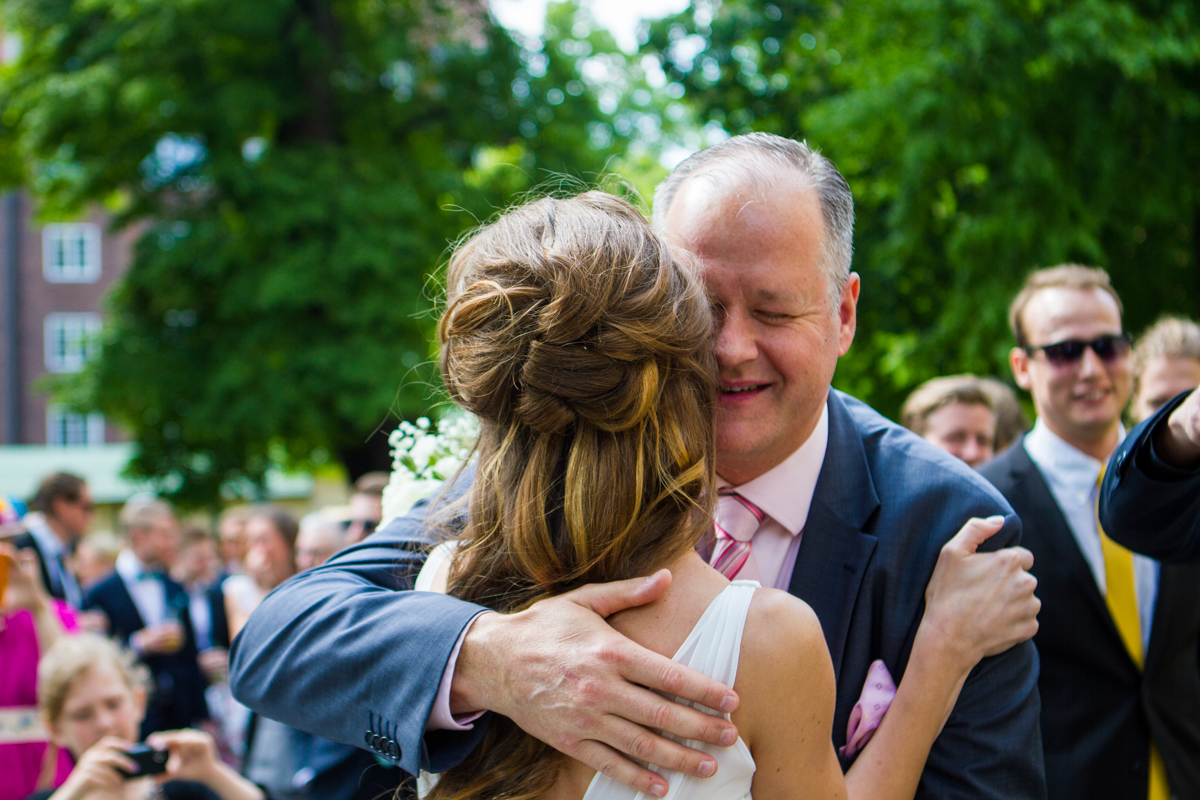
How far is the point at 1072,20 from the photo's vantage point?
805 centimetres

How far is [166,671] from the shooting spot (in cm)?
771

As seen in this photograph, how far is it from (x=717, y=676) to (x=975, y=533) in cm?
72

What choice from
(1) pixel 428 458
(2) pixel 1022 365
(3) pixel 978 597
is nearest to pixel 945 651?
(3) pixel 978 597

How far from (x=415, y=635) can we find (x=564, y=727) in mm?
338

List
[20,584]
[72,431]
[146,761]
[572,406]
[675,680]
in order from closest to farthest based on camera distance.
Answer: [675,680] < [572,406] < [146,761] < [20,584] < [72,431]

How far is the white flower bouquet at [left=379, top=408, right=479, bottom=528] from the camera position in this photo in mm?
2830

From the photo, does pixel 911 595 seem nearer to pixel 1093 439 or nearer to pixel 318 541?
pixel 1093 439

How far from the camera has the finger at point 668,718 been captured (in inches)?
61.8

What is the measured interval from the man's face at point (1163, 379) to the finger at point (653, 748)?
3288 millimetres

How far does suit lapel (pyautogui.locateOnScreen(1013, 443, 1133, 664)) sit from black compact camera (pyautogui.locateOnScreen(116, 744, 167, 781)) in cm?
329

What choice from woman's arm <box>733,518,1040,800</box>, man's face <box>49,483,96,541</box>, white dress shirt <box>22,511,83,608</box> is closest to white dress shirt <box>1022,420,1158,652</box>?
woman's arm <box>733,518,1040,800</box>

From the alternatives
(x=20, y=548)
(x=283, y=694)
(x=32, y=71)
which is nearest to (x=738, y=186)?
(x=283, y=694)

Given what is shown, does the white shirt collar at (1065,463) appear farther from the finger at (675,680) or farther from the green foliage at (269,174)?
the green foliage at (269,174)

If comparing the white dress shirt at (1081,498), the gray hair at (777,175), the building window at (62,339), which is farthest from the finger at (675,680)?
the building window at (62,339)
